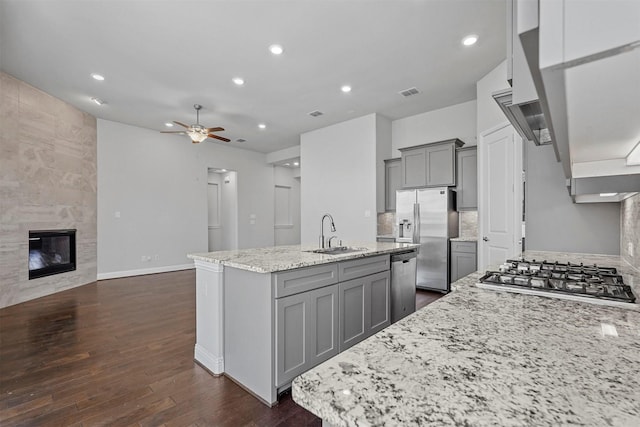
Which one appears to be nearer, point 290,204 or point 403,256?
point 403,256

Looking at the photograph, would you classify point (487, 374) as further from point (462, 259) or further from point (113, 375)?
point (462, 259)

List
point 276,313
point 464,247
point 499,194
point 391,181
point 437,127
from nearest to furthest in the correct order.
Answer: point 276,313, point 499,194, point 464,247, point 437,127, point 391,181

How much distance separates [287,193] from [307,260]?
755 centimetres

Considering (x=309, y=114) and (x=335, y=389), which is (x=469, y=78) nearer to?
(x=309, y=114)

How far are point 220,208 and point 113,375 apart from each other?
6.52m

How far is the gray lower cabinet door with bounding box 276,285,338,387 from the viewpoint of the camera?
1.88 metres

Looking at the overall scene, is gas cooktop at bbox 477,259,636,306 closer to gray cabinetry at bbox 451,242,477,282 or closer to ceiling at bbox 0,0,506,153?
ceiling at bbox 0,0,506,153

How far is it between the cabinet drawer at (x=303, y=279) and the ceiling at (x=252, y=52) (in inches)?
91.5

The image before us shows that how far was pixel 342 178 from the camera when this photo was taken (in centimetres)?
583

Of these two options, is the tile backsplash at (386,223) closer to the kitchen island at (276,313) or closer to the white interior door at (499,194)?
the white interior door at (499,194)

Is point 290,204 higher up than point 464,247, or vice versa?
point 290,204

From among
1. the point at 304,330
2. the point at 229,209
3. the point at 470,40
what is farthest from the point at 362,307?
the point at 229,209

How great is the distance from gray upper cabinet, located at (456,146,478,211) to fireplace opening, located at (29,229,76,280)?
647cm

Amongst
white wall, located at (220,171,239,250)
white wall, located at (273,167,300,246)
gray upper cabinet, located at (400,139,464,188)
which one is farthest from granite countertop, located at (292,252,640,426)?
white wall, located at (273,167,300,246)
